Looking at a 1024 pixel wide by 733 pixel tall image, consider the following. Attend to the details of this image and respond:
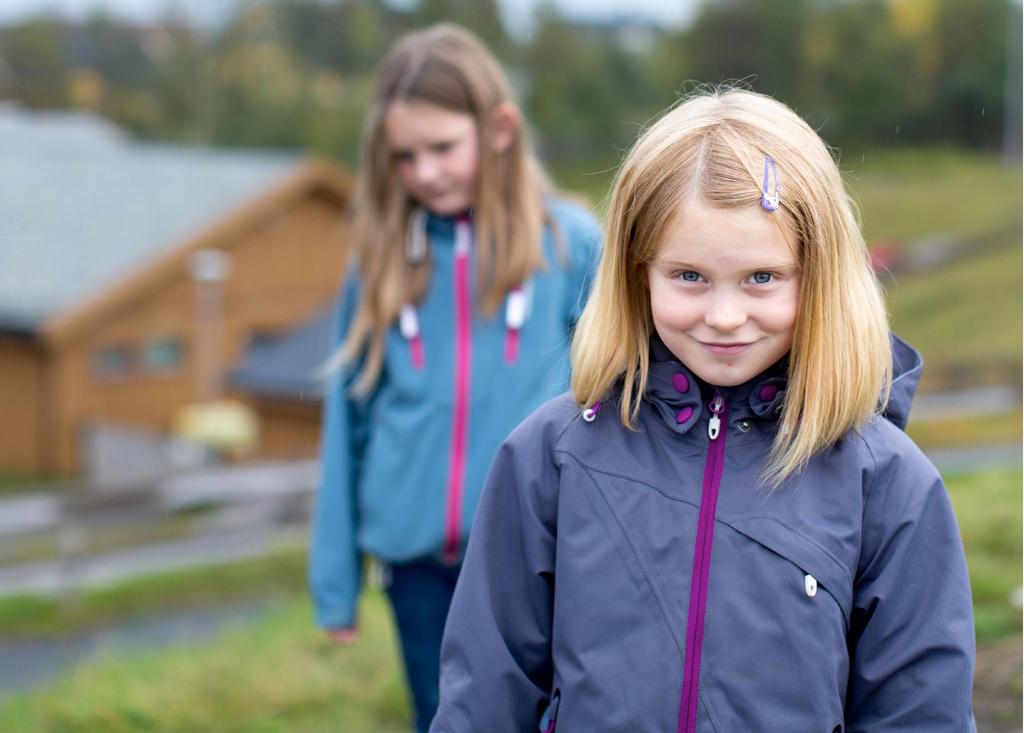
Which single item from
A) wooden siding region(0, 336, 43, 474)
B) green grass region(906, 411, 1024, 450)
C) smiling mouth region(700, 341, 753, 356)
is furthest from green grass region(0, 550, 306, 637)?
wooden siding region(0, 336, 43, 474)

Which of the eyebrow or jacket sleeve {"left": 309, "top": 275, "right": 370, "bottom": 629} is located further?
jacket sleeve {"left": 309, "top": 275, "right": 370, "bottom": 629}

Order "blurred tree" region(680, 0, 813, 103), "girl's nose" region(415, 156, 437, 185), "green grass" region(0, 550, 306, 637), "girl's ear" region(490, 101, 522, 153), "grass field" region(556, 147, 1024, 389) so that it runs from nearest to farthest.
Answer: "girl's nose" region(415, 156, 437, 185)
"girl's ear" region(490, 101, 522, 153)
"green grass" region(0, 550, 306, 637)
"grass field" region(556, 147, 1024, 389)
"blurred tree" region(680, 0, 813, 103)

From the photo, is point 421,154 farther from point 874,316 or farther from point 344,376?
point 874,316

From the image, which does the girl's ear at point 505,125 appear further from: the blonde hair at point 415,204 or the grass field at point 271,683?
the grass field at point 271,683

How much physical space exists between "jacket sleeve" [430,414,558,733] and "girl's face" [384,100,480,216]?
43.1 inches

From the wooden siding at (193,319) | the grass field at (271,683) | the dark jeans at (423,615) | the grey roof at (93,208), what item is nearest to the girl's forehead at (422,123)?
the dark jeans at (423,615)

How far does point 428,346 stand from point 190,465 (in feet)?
80.9

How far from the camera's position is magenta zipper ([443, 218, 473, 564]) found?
2767 millimetres

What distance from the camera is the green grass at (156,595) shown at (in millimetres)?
10695

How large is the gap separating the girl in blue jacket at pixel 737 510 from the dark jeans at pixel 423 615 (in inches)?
36.2

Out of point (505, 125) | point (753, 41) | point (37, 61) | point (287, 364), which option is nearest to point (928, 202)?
point (753, 41)

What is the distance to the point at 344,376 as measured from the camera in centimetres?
299

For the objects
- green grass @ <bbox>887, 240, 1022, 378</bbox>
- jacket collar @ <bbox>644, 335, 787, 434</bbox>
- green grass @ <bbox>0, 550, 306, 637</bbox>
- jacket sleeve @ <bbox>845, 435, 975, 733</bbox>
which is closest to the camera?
jacket sleeve @ <bbox>845, 435, 975, 733</bbox>

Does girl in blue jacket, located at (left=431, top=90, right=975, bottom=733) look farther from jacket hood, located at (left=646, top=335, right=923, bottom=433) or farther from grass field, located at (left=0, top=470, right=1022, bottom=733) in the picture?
grass field, located at (left=0, top=470, right=1022, bottom=733)
